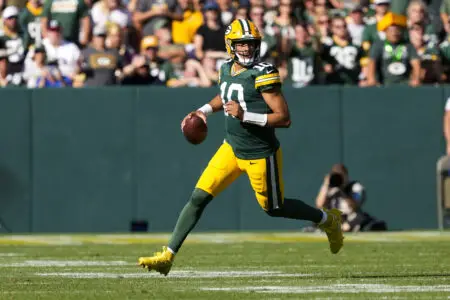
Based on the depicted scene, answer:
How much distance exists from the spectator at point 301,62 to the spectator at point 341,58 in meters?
0.21

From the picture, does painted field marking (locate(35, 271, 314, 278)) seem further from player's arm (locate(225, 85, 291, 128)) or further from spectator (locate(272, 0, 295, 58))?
spectator (locate(272, 0, 295, 58))

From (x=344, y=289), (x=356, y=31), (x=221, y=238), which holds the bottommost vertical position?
(x=221, y=238)

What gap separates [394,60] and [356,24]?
1.34 metres

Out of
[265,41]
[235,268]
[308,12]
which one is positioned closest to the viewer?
[235,268]

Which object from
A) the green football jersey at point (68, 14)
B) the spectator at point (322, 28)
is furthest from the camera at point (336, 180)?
the green football jersey at point (68, 14)

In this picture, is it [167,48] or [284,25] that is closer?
[167,48]

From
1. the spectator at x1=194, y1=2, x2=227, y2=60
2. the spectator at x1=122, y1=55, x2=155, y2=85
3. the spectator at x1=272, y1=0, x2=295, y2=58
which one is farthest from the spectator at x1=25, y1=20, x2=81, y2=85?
the spectator at x1=272, y1=0, x2=295, y2=58

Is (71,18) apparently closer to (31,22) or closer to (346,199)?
(31,22)

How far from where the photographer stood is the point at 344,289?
26.5 ft

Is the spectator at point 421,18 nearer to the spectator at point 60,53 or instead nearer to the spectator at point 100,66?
the spectator at point 100,66

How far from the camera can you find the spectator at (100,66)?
650 inches

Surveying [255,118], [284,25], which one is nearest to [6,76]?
[284,25]

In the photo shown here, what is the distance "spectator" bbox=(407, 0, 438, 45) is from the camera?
55.9 ft

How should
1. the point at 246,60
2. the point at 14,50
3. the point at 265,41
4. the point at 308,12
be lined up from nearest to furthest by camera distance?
the point at 246,60
the point at 265,41
the point at 14,50
the point at 308,12
